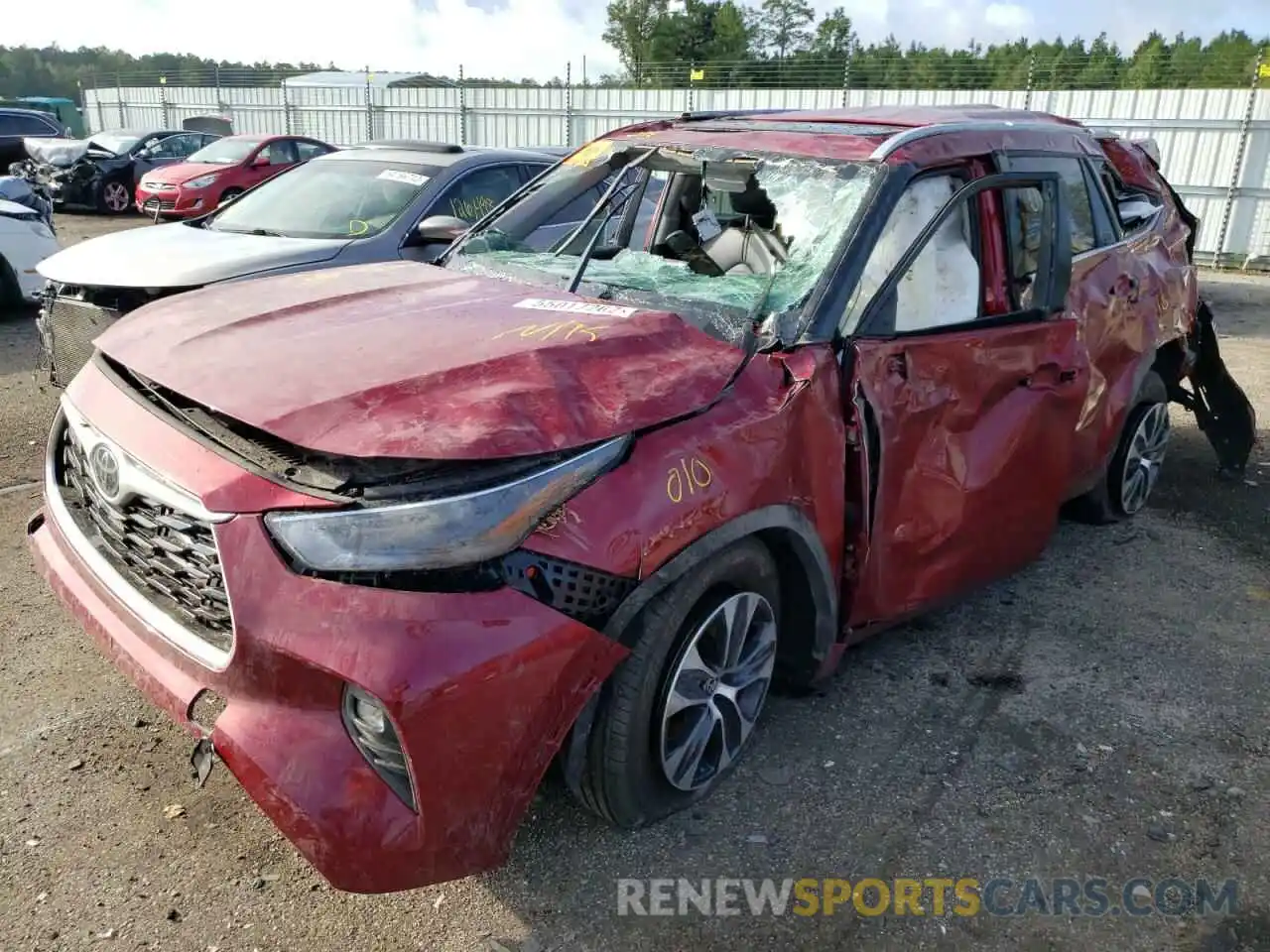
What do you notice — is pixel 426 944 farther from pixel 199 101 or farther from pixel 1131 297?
pixel 199 101

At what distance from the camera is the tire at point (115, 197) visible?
698 inches

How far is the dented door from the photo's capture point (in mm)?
2939

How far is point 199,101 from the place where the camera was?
2755 centimetres

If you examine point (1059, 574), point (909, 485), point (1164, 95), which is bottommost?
point (1059, 574)

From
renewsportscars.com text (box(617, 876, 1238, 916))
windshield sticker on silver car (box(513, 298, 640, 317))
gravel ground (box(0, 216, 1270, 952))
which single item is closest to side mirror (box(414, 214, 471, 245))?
windshield sticker on silver car (box(513, 298, 640, 317))

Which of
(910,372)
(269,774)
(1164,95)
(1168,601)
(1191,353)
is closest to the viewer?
(269,774)

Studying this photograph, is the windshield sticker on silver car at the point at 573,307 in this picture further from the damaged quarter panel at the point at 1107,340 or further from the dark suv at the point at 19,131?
the dark suv at the point at 19,131

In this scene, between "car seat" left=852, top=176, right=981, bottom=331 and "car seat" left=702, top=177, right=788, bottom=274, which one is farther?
"car seat" left=702, top=177, right=788, bottom=274

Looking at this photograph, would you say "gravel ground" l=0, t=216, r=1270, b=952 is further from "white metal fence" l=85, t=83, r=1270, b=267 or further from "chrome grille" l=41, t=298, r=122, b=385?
"white metal fence" l=85, t=83, r=1270, b=267

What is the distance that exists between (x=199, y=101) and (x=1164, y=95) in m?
24.5

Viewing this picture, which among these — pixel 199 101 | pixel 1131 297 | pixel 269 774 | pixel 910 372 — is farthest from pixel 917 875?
pixel 199 101

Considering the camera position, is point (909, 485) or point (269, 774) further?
point (909, 485)

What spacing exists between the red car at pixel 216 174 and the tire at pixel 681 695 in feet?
44.9

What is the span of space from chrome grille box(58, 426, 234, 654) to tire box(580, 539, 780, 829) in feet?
3.03
